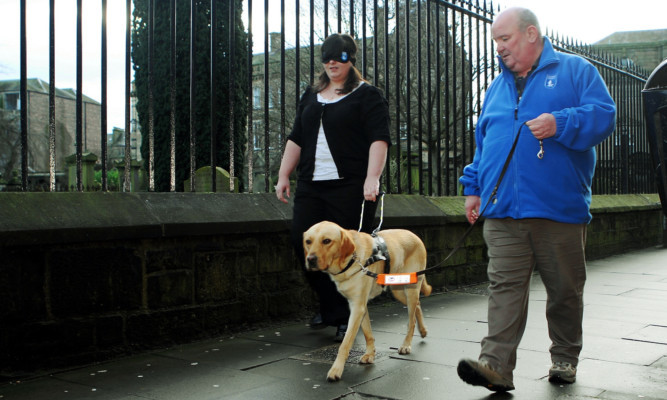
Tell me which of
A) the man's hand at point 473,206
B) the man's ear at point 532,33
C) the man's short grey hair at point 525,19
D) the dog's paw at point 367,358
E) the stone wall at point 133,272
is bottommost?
the dog's paw at point 367,358

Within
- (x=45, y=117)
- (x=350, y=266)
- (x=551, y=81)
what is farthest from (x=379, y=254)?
(x=45, y=117)

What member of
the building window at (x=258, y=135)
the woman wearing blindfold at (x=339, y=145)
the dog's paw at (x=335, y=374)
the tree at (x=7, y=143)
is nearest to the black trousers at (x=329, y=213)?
the woman wearing blindfold at (x=339, y=145)

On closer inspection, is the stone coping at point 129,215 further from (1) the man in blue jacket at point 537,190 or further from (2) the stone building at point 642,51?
(2) the stone building at point 642,51

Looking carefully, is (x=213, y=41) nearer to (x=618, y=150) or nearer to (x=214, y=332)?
(x=214, y=332)

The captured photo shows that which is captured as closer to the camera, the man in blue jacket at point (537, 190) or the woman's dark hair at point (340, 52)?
the man in blue jacket at point (537, 190)

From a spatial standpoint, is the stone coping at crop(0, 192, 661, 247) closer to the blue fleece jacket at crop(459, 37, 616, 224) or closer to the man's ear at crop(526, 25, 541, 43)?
the blue fleece jacket at crop(459, 37, 616, 224)

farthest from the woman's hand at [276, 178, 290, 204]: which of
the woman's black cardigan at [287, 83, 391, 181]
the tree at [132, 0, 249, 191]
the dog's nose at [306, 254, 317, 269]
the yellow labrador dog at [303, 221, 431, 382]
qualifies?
the tree at [132, 0, 249, 191]

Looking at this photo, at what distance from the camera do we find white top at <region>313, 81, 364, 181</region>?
4367 mm

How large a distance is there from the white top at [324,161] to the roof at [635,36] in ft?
196

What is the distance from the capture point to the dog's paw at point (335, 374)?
3.44m

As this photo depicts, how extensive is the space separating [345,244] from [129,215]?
1.38 meters

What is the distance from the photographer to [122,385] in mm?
3414

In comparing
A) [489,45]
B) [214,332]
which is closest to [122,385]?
[214,332]

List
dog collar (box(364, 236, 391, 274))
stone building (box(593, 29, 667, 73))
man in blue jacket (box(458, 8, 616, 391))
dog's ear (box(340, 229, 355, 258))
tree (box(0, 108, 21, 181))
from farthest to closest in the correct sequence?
stone building (box(593, 29, 667, 73)) → tree (box(0, 108, 21, 181)) → dog collar (box(364, 236, 391, 274)) → dog's ear (box(340, 229, 355, 258)) → man in blue jacket (box(458, 8, 616, 391))
